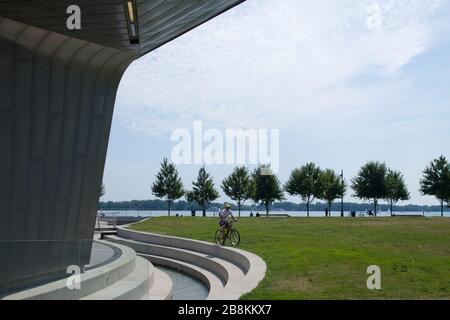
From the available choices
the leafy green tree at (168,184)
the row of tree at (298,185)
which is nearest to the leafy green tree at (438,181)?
the row of tree at (298,185)

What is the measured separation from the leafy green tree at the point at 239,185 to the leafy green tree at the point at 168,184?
21.4ft

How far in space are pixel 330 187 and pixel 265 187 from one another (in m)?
8.94

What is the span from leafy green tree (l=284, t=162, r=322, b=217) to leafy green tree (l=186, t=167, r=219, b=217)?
10407 millimetres

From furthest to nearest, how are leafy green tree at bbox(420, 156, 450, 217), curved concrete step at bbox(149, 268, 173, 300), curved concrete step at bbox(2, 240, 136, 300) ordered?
1. leafy green tree at bbox(420, 156, 450, 217)
2. curved concrete step at bbox(149, 268, 173, 300)
3. curved concrete step at bbox(2, 240, 136, 300)

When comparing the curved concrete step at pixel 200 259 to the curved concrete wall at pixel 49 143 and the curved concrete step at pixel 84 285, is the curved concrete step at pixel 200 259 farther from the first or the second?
the curved concrete wall at pixel 49 143

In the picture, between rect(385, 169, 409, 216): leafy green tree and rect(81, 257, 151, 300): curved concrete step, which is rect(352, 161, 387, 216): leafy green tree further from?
rect(81, 257, 151, 300): curved concrete step

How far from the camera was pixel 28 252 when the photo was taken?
8.77m

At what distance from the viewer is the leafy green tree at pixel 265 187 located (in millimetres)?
64438

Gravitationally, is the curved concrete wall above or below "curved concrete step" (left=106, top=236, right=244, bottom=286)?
above

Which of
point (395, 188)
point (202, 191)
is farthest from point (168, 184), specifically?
point (395, 188)

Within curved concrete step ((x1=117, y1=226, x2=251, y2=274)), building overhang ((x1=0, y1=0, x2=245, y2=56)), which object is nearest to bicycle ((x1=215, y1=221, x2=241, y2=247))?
curved concrete step ((x1=117, y1=226, x2=251, y2=274))

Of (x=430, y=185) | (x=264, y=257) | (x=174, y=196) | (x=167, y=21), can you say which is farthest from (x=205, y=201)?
(x=167, y=21)

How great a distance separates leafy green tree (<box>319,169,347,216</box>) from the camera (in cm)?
6341

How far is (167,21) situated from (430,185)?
56724 millimetres
